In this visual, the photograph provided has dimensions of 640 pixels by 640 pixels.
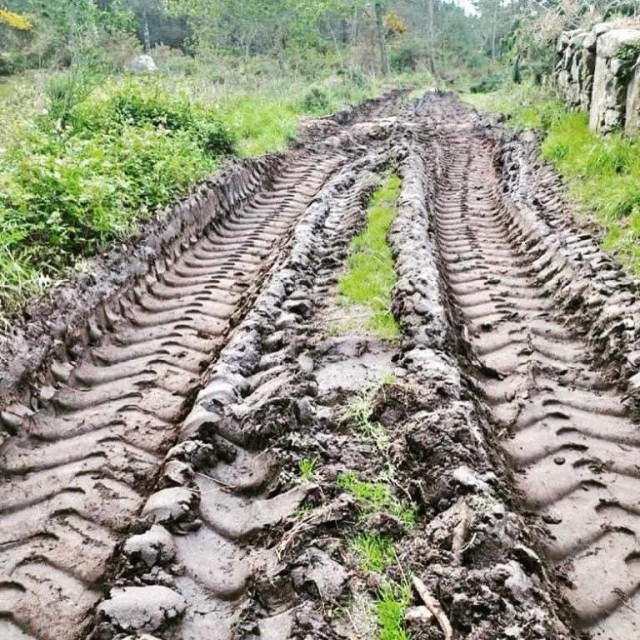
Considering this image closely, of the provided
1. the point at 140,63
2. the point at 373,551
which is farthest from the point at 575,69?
the point at 140,63

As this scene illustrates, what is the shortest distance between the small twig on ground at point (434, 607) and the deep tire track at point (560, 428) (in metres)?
0.59

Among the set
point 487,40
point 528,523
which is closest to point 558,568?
point 528,523

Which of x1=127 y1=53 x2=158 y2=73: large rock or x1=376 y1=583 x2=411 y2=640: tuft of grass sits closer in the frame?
x1=376 y1=583 x2=411 y2=640: tuft of grass

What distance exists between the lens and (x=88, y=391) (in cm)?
390

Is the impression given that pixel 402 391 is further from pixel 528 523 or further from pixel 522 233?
pixel 522 233

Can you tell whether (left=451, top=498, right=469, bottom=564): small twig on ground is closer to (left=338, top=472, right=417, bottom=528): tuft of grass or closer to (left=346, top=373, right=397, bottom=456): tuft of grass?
(left=338, top=472, right=417, bottom=528): tuft of grass

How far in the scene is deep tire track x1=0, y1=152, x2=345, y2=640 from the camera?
2.55 metres

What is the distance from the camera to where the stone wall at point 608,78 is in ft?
25.2

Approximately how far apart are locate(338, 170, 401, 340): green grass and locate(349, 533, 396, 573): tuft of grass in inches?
69.6

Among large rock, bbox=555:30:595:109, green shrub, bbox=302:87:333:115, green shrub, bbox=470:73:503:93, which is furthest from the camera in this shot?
green shrub, bbox=470:73:503:93

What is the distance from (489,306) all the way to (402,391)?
1.85 metres

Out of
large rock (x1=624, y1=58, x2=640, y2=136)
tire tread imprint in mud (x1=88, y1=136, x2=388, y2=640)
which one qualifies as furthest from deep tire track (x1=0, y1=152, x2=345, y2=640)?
large rock (x1=624, y1=58, x2=640, y2=136)

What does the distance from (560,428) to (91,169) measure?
14.5ft

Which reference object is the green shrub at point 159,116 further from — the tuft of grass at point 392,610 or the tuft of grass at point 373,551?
the tuft of grass at point 392,610
